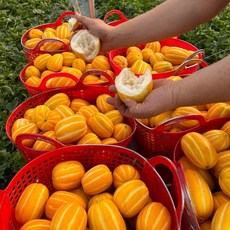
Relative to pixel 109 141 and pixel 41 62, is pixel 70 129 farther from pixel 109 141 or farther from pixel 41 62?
pixel 41 62

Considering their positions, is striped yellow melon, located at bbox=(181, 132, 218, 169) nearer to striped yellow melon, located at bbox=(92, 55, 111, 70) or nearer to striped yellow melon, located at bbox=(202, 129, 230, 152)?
striped yellow melon, located at bbox=(202, 129, 230, 152)

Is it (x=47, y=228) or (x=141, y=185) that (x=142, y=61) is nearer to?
(x=141, y=185)

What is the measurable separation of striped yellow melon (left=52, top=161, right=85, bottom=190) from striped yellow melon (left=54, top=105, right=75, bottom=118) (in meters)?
0.49

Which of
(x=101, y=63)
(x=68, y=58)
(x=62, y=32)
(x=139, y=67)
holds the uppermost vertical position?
(x=62, y=32)

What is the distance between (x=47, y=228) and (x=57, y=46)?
6.72ft

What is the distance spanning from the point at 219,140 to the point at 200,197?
429 mm

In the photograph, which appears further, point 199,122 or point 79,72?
point 79,72

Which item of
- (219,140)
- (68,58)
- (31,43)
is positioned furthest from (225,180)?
(31,43)

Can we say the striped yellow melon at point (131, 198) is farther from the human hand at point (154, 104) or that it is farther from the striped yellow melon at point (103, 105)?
the striped yellow melon at point (103, 105)

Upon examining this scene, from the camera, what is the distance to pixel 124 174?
1774mm

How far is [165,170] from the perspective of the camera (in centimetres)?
220

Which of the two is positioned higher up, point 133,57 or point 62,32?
point 62,32

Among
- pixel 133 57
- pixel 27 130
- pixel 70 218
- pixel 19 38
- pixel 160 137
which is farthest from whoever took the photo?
pixel 19 38

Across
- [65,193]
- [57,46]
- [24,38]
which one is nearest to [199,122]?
[65,193]
